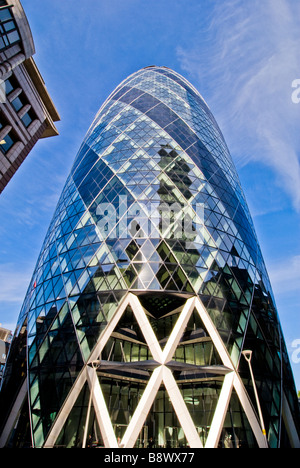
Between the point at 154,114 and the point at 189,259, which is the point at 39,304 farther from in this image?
the point at 154,114

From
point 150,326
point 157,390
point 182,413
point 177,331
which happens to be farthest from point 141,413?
point 177,331

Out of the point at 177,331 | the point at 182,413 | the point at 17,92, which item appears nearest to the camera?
the point at 182,413

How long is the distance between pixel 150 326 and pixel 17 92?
731 inches

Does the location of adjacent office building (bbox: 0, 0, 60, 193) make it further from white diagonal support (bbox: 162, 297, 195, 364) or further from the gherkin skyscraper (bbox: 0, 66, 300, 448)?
white diagonal support (bbox: 162, 297, 195, 364)

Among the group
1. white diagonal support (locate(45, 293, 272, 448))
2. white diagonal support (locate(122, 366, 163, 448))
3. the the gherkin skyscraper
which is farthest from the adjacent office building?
white diagonal support (locate(122, 366, 163, 448))

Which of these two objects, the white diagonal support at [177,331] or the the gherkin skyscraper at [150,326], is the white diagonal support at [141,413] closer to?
the the gherkin skyscraper at [150,326]

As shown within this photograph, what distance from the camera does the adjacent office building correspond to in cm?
1448

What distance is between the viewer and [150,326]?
688 inches

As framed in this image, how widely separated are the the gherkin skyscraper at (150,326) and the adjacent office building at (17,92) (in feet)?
28.2

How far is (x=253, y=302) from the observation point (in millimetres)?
21406

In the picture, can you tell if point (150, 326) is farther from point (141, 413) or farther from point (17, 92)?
point (17, 92)

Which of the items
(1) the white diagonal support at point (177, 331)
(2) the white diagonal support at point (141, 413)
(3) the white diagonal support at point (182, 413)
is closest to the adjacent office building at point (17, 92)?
(1) the white diagonal support at point (177, 331)

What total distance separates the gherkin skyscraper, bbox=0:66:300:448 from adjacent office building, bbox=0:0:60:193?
8.61 m
